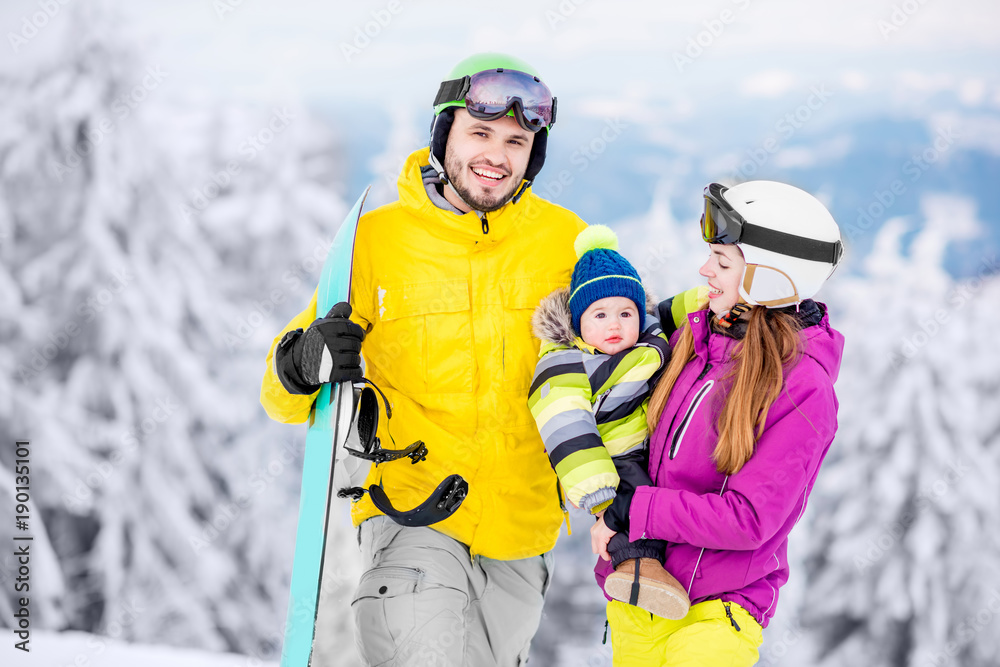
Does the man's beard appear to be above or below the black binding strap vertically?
above

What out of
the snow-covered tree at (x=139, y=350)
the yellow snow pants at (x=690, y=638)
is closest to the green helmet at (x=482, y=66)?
the yellow snow pants at (x=690, y=638)

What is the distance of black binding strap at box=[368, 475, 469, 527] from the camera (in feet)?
8.96

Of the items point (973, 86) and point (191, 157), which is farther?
point (973, 86)

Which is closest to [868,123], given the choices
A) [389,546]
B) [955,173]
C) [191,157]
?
[955,173]

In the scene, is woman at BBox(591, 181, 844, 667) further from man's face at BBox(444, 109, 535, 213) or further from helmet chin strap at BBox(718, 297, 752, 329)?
man's face at BBox(444, 109, 535, 213)

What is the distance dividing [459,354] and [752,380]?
3.34 ft

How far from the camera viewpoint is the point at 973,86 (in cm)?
866

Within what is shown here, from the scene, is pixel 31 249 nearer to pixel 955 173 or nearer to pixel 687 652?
pixel 687 652

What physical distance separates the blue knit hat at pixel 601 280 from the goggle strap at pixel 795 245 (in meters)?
0.43

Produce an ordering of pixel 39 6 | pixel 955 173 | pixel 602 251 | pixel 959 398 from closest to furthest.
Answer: pixel 602 251, pixel 959 398, pixel 39 6, pixel 955 173

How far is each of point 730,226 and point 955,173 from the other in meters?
7.29

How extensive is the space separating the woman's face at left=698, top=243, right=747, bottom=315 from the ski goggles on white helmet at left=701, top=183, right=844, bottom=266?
0.03m

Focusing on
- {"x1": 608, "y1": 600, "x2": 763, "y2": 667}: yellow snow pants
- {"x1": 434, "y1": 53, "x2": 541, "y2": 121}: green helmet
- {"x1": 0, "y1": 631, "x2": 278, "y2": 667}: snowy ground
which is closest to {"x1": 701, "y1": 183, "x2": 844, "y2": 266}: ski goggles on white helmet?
{"x1": 434, "y1": 53, "x2": 541, "y2": 121}: green helmet

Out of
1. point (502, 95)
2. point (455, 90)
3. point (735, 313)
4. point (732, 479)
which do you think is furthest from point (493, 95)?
point (732, 479)
